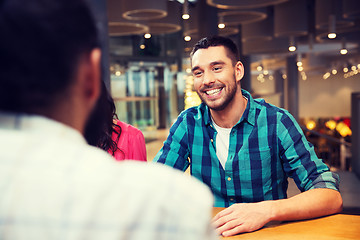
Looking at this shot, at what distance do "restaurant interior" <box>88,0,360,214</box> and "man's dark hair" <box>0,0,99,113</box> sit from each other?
21 centimetres

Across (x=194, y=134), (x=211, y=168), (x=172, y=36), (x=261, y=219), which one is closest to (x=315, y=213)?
(x=261, y=219)

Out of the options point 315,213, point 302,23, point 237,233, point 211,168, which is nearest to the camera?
point 237,233

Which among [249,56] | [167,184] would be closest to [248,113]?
[167,184]

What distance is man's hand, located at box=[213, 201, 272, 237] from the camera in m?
1.26

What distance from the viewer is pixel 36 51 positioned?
47 cm

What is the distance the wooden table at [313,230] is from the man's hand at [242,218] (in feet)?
0.07

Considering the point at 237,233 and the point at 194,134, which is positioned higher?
the point at 194,134

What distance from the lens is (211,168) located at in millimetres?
1856

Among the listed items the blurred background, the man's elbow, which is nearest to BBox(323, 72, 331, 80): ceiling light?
the blurred background

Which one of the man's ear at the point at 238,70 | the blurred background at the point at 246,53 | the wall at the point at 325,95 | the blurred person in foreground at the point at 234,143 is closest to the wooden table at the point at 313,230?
the blurred person in foreground at the point at 234,143

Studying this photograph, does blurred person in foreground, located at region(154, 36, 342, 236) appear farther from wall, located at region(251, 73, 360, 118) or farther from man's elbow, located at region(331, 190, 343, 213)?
wall, located at region(251, 73, 360, 118)

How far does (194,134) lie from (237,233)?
0.78 metres

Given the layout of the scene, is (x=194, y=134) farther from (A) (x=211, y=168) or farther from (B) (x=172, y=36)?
(B) (x=172, y=36)

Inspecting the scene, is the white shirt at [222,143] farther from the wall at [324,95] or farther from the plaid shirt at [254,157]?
the wall at [324,95]
